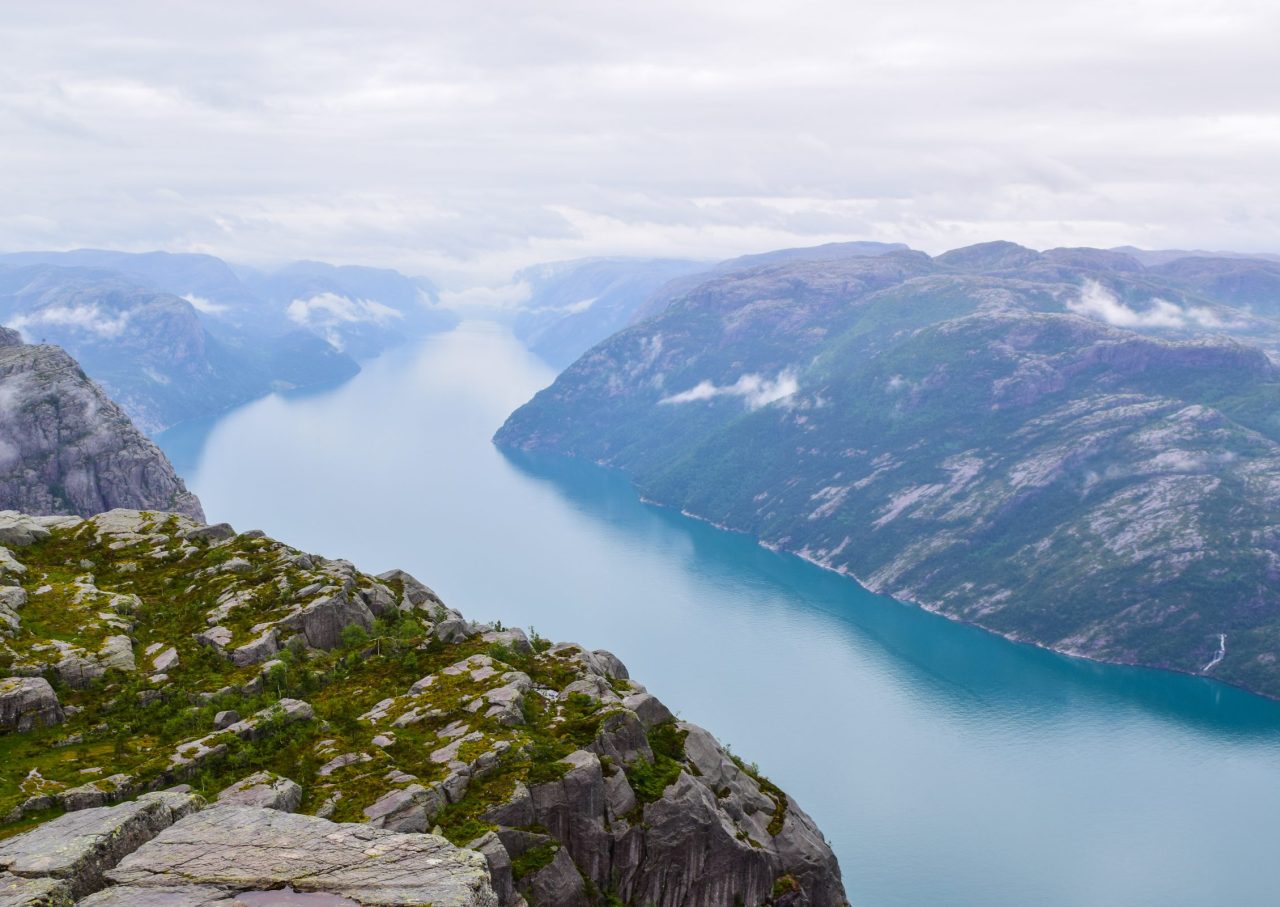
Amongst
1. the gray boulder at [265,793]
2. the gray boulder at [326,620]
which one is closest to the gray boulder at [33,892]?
the gray boulder at [265,793]

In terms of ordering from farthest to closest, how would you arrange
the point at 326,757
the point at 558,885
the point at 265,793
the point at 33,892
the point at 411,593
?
1. the point at 411,593
2. the point at 326,757
3. the point at 558,885
4. the point at 265,793
5. the point at 33,892

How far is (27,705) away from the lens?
45.4 m

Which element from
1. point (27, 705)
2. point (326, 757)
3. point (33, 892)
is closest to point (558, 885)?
point (326, 757)

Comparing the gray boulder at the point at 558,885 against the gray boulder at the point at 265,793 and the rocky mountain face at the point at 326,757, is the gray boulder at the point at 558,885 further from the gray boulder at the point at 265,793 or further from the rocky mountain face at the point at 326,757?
the gray boulder at the point at 265,793

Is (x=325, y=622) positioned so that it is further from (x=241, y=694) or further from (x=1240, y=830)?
(x=1240, y=830)

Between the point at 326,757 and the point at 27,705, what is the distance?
1504 cm

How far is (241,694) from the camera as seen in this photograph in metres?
50.1

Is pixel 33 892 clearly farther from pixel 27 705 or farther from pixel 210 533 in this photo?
pixel 210 533

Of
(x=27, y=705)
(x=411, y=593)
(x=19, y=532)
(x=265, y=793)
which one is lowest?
(x=27, y=705)

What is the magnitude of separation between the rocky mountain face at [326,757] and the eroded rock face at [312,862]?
0.09m

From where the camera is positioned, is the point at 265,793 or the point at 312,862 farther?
the point at 265,793

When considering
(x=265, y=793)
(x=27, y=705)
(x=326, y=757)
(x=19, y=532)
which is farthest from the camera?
(x=19, y=532)

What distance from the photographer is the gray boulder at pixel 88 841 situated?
31.1 m

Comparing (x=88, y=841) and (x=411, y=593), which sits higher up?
(x=411, y=593)
